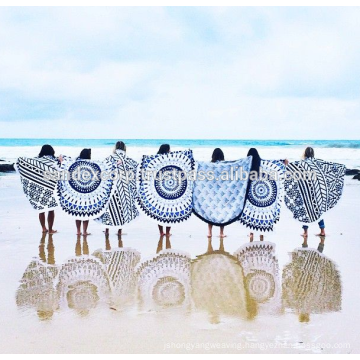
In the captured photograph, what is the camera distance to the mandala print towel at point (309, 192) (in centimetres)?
741

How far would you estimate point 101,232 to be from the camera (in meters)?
7.57

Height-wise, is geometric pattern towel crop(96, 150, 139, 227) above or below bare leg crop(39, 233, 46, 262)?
above

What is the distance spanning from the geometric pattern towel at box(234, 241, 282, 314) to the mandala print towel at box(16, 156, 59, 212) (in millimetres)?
2963

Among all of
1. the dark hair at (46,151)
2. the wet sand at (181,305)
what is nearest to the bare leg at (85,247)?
the wet sand at (181,305)

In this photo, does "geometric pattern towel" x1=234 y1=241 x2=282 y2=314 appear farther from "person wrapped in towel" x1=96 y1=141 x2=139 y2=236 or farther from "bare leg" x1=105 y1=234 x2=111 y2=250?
"person wrapped in towel" x1=96 y1=141 x2=139 y2=236

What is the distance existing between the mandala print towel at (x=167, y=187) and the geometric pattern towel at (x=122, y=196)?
0.20 m

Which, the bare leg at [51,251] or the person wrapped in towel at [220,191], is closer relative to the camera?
the bare leg at [51,251]

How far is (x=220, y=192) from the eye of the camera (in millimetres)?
7129

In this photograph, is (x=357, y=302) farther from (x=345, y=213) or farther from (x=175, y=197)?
(x=345, y=213)

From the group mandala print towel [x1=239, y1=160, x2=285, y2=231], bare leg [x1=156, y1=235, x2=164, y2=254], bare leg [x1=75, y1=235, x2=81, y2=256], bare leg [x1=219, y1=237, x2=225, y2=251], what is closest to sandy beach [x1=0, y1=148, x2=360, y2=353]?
bare leg [x1=75, y1=235, x2=81, y2=256]

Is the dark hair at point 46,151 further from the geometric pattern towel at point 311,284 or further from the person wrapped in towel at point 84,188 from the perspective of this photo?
the geometric pattern towel at point 311,284

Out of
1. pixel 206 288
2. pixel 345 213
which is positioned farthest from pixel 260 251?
pixel 345 213

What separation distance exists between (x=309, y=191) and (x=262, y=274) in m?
2.55

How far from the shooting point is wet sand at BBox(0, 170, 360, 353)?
3.49 metres
